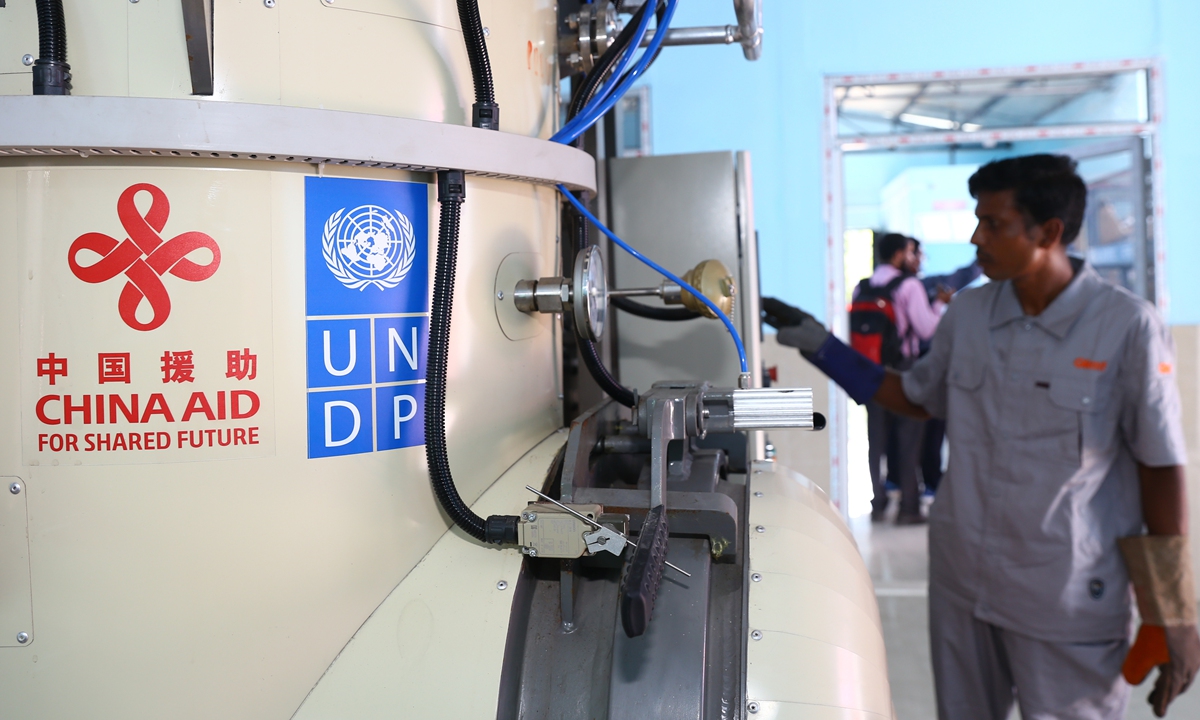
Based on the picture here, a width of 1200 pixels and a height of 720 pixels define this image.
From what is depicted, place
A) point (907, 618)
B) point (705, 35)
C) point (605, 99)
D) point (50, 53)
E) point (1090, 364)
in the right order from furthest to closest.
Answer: point (907, 618) < point (1090, 364) < point (705, 35) < point (605, 99) < point (50, 53)

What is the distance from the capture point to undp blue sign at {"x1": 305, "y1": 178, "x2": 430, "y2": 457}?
77cm

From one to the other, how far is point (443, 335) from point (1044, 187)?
1274 mm

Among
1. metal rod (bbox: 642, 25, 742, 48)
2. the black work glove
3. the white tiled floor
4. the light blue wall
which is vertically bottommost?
the white tiled floor

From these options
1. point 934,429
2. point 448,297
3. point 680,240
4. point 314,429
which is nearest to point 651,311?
point 680,240

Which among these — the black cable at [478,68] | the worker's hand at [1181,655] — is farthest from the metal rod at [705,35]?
the worker's hand at [1181,655]

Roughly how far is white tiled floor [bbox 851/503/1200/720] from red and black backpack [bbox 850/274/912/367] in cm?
77

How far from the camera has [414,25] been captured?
2.68 ft

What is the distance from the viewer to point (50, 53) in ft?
2.24

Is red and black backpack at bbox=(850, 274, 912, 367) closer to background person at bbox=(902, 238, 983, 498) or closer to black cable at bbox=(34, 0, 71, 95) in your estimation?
background person at bbox=(902, 238, 983, 498)

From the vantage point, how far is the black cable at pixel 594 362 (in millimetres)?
1041

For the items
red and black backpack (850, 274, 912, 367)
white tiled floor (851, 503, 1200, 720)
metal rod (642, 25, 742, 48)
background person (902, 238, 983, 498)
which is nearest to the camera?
metal rod (642, 25, 742, 48)

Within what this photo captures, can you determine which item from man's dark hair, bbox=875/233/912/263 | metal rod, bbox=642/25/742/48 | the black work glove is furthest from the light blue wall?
metal rod, bbox=642/25/742/48

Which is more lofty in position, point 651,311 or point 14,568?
point 651,311

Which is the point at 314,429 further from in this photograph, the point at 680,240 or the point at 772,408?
the point at 680,240
